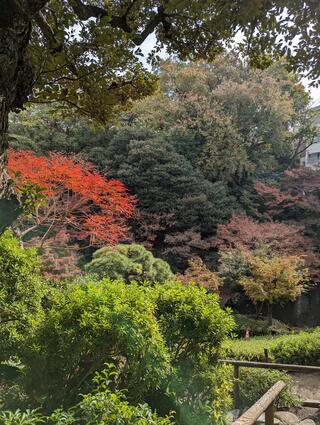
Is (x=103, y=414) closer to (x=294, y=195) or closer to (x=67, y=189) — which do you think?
(x=67, y=189)

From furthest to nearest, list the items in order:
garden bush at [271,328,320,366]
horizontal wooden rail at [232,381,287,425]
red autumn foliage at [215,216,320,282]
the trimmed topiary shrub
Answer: red autumn foliage at [215,216,320,282], garden bush at [271,328,320,366], the trimmed topiary shrub, horizontal wooden rail at [232,381,287,425]

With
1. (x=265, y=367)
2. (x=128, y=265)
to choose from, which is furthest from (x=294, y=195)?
(x=265, y=367)

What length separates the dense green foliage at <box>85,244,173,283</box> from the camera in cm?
874

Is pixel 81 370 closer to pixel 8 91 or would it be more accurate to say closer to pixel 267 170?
pixel 8 91

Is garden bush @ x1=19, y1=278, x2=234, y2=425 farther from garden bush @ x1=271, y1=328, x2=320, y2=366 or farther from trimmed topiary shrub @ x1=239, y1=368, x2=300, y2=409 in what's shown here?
garden bush @ x1=271, y1=328, x2=320, y2=366

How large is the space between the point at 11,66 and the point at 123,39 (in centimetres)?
176

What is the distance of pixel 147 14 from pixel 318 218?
11912mm

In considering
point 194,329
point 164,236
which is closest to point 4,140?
point 194,329

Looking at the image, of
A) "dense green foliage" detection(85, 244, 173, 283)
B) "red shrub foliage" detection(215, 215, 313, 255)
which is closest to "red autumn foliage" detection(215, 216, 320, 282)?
"red shrub foliage" detection(215, 215, 313, 255)

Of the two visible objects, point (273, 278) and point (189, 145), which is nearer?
point (273, 278)

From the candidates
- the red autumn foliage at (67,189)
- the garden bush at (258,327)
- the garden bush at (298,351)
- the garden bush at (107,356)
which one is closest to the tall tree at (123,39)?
the garden bush at (107,356)

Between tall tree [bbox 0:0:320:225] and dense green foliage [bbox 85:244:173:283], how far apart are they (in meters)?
5.56

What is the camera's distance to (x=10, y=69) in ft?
5.84

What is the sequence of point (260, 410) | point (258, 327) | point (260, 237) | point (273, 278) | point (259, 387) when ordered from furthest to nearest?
point (260, 237)
point (258, 327)
point (273, 278)
point (259, 387)
point (260, 410)
